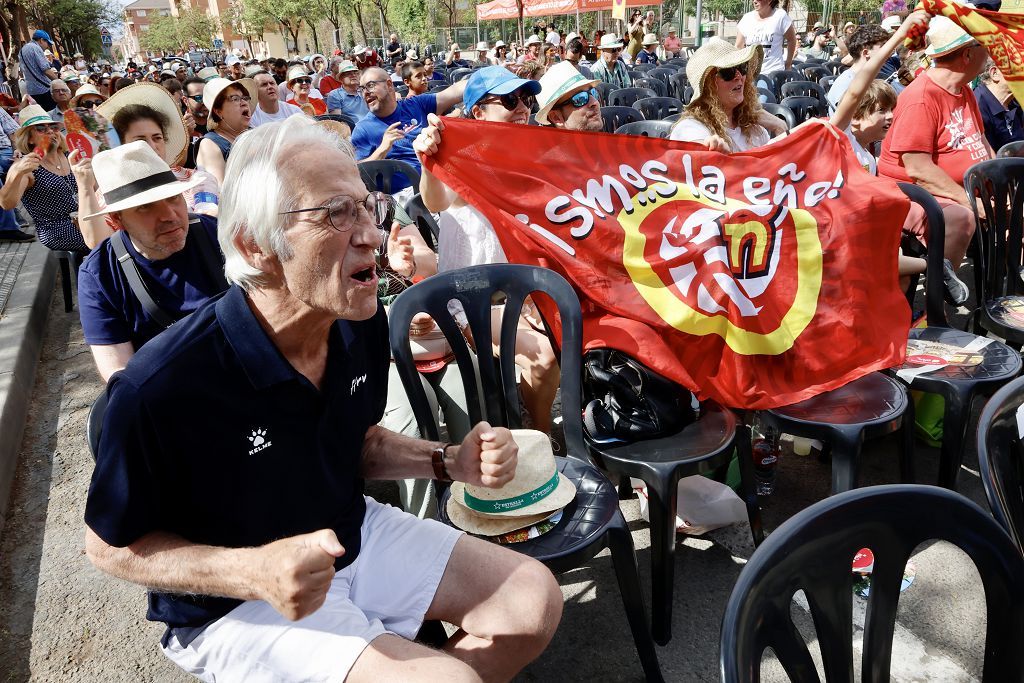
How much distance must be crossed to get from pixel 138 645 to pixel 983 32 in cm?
478

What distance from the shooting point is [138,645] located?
264 centimetres

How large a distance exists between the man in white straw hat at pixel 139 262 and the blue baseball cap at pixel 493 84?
1.35 metres

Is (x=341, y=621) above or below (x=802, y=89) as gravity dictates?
below

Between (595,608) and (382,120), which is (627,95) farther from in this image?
(595,608)

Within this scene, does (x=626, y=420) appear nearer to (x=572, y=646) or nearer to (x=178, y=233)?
(x=572, y=646)

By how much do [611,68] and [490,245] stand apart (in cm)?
868

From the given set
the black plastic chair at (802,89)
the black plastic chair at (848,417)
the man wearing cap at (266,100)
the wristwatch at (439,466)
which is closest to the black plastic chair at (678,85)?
the black plastic chair at (802,89)

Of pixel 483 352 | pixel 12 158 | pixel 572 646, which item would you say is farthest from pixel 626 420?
pixel 12 158

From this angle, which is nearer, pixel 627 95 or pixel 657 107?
pixel 657 107

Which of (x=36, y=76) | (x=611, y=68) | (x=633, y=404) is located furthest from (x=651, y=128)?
(x=36, y=76)

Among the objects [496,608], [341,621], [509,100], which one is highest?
[509,100]

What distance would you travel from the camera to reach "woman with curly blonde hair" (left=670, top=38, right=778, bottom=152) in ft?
12.6

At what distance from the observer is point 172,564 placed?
1500 millimetres

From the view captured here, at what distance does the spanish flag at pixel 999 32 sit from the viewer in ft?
12.4
